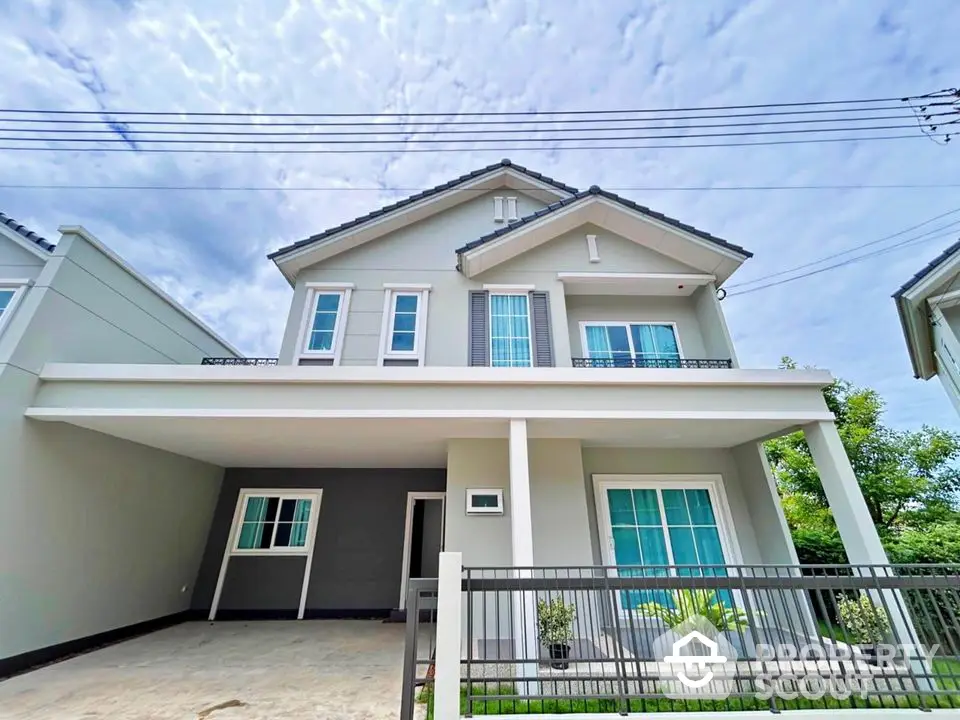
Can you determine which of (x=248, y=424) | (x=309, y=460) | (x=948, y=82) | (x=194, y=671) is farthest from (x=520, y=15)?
(x=194, y=671)

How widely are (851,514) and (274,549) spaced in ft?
29.6

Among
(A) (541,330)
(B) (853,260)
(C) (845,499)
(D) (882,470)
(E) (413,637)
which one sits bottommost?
(E) (413,637)

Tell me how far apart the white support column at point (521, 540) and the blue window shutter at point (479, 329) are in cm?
206

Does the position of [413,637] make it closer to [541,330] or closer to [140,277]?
[541,330]

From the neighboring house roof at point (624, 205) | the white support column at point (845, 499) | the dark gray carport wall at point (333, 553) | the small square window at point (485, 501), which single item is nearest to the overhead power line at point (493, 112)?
the neighboring house roof at point (624, 205)

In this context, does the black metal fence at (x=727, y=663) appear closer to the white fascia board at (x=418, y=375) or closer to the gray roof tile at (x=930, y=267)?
the white fascia board at (x=418, y=375)

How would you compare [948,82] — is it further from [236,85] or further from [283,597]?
[283,597]

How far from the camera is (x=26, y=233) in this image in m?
5.91

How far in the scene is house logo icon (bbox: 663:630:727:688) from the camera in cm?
335

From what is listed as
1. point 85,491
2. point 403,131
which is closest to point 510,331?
point 403,131

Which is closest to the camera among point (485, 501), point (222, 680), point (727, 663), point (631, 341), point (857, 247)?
point (727, 663)

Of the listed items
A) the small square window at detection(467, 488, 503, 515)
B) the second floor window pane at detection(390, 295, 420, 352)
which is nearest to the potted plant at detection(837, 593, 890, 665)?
the small square window at detection(467, 488, 503, 515)

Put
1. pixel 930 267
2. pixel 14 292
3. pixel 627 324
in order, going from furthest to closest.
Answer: pixel 627 324, pixel 930 267, pixel 14 292

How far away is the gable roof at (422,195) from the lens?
25.1 ft
